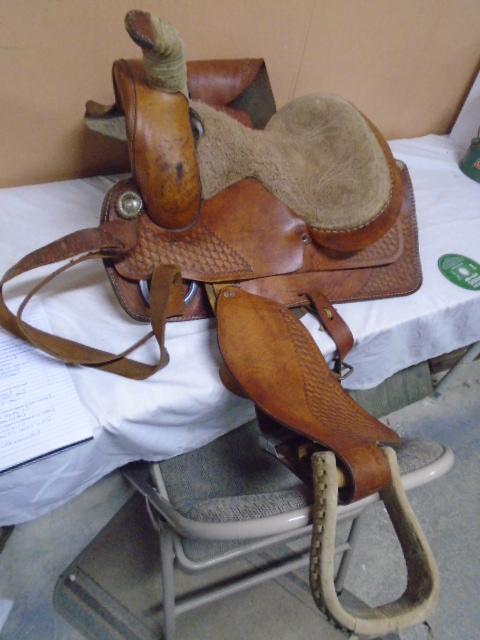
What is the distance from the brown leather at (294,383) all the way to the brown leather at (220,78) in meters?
0.51

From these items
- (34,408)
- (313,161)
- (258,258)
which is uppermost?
(313,161)

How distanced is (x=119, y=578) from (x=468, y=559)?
914 mm

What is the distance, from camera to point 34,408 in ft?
1.99

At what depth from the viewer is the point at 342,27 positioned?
3.77 feet

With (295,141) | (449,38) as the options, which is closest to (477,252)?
(295,141)

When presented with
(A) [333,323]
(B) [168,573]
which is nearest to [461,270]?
(A) [333,323]

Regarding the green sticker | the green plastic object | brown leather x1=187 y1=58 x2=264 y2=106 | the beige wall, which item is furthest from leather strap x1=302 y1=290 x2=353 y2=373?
the green plastic object

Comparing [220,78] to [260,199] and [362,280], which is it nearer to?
[260,199]

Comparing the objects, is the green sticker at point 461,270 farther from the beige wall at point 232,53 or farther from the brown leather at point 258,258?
the beige wall at point 232,53

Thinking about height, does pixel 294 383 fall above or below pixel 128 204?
below

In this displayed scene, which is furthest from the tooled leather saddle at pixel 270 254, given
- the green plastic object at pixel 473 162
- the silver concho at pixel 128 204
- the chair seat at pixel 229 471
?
the green plastic object at pixel 473 162

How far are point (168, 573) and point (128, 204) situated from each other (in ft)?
1.99

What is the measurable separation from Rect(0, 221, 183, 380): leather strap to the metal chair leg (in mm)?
268

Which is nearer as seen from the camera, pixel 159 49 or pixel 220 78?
pixel 159 49
